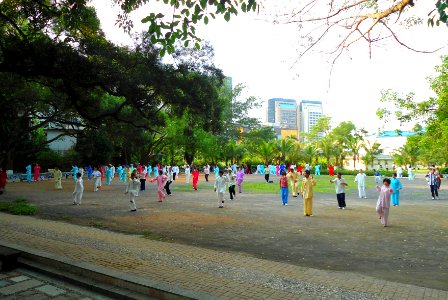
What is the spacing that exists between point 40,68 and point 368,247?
33.9ft

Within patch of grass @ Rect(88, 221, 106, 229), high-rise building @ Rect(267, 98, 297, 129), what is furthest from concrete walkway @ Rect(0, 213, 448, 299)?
high-rise building @ Rect(267, 98, 297, 129)

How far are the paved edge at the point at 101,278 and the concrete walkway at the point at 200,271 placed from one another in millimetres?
16

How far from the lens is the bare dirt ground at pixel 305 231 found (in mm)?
6184

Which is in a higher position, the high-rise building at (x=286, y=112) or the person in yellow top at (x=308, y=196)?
the high-rise building at (x=286, y=112)

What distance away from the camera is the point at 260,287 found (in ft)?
15.3

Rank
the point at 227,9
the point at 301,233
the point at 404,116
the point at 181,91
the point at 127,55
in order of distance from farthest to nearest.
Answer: the point at 404,116 < the point at 181,91 < the point at 127,55 < the point at 301,233 < the point at 227,9

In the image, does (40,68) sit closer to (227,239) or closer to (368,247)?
(227,239)

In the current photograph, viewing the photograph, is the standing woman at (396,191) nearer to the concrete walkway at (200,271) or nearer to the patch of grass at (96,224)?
the concrete walkway at (200,271)

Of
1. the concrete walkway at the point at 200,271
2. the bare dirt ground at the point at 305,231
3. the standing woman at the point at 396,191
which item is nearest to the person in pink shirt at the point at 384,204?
the bare dirt ground at the point at 305,231

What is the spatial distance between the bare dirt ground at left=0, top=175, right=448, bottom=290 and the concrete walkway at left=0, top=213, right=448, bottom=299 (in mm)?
697

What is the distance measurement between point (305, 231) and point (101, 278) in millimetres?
5540

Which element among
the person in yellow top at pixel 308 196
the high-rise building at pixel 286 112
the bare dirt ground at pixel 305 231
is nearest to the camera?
the bare dirt ground at pixel 305 231

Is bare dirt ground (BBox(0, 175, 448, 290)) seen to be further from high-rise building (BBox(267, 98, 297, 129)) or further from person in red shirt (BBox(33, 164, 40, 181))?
high-rise building (BBox(267, 98, 297, 129))

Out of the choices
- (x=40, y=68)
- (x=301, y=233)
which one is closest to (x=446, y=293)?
(x=301, y=233)
